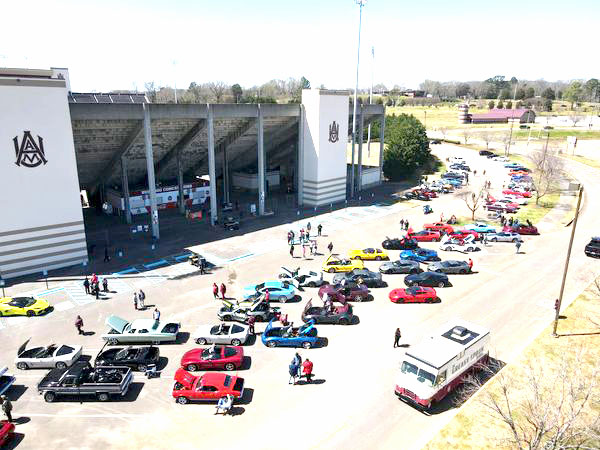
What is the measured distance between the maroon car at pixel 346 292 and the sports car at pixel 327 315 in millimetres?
1680

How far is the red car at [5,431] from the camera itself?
17359 millimetres

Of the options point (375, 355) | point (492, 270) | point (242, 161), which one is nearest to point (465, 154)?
point (242, 161)

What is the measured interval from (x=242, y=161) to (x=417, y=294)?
3942 cm

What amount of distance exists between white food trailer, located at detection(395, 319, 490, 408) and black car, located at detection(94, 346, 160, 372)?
12.7 metres

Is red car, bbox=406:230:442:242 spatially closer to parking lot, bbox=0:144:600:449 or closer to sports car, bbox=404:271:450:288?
parking lot, bbox=0:144:600:449

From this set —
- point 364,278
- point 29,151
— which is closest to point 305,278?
point 364,278

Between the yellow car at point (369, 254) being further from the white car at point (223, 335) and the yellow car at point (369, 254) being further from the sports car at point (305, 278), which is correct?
the white car at point (223, 335)

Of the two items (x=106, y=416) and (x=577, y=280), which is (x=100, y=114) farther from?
(x=577, y=280)

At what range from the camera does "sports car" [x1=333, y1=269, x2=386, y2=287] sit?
1270 inches

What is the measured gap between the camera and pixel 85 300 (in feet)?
99.7

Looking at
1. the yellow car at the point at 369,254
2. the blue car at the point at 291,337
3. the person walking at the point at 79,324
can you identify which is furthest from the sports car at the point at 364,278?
the person walking at the point at 79,324

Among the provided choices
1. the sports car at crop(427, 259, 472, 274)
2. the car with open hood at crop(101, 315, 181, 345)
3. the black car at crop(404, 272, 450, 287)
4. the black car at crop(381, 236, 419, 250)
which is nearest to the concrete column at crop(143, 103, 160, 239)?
the car with open hood at crop(101, 315, 181, 345)

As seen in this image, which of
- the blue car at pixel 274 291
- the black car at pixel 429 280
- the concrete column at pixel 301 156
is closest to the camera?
the blue car at pixel 274 291

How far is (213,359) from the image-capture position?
2219 centimetres
